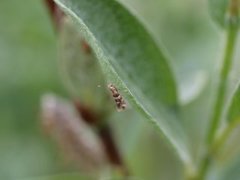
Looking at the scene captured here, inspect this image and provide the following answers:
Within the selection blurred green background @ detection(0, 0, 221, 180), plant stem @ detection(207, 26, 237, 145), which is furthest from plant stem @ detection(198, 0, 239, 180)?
blurred green background @ detection(0, 0, 221, 180)

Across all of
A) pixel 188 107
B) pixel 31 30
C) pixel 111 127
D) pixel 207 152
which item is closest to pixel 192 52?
pixel 188 107

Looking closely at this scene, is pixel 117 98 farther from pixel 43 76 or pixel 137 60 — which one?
pixel 43 76

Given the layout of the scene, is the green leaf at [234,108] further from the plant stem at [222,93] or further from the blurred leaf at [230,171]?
the blurred leaf at [230,171]

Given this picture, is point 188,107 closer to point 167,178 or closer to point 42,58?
point 167,178

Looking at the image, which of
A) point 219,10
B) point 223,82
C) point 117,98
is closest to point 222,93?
point 223,82

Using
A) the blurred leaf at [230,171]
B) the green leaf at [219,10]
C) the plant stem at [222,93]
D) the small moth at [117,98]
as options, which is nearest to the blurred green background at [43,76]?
the blurred leaf at [230,171]

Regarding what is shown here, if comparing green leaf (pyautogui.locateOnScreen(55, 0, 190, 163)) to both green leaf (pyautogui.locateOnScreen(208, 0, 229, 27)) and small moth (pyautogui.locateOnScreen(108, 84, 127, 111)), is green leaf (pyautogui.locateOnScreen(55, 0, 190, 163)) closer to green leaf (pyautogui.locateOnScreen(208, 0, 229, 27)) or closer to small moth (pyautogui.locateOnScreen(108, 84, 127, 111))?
small moth (pyautogui.locateOnScreen(108, 84, 127, 111))
